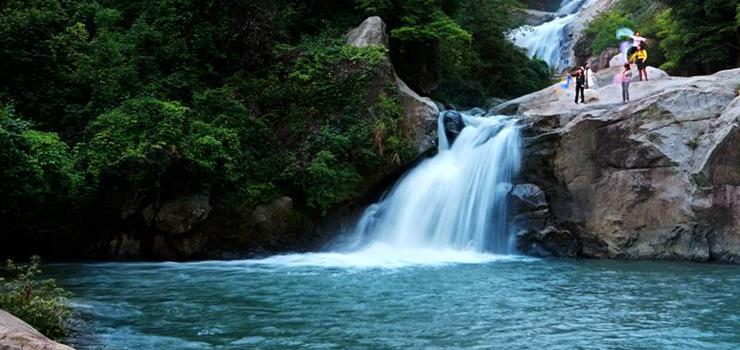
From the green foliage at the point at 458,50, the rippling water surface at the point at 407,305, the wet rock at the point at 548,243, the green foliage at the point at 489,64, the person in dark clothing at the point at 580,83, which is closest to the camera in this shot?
the rippling water surface at the point at 407,305

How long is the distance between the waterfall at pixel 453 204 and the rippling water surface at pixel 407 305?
2.03m

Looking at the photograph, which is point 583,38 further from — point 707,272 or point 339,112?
point 707,272

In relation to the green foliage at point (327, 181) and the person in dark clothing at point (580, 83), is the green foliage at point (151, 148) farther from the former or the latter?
the person in dark clothing at point (580, 83)

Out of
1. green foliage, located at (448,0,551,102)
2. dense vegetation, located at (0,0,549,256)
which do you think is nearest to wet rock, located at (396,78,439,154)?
dense vegetation, located at (0,0,549,256)

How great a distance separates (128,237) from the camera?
682 inches

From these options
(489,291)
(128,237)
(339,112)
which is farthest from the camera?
(339,112)

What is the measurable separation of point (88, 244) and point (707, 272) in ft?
49.1

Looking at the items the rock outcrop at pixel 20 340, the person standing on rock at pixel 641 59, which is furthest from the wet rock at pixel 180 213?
the person standing on rock at pixel 641 59

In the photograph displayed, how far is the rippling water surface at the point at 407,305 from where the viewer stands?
8336 mm

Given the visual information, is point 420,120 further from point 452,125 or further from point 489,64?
point 489,64

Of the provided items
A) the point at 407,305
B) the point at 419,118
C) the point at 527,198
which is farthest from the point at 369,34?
the point at 407,305

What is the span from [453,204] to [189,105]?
815 cm

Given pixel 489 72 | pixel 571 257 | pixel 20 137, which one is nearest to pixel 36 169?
pixel 20 137

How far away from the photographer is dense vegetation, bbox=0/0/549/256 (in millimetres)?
16047
